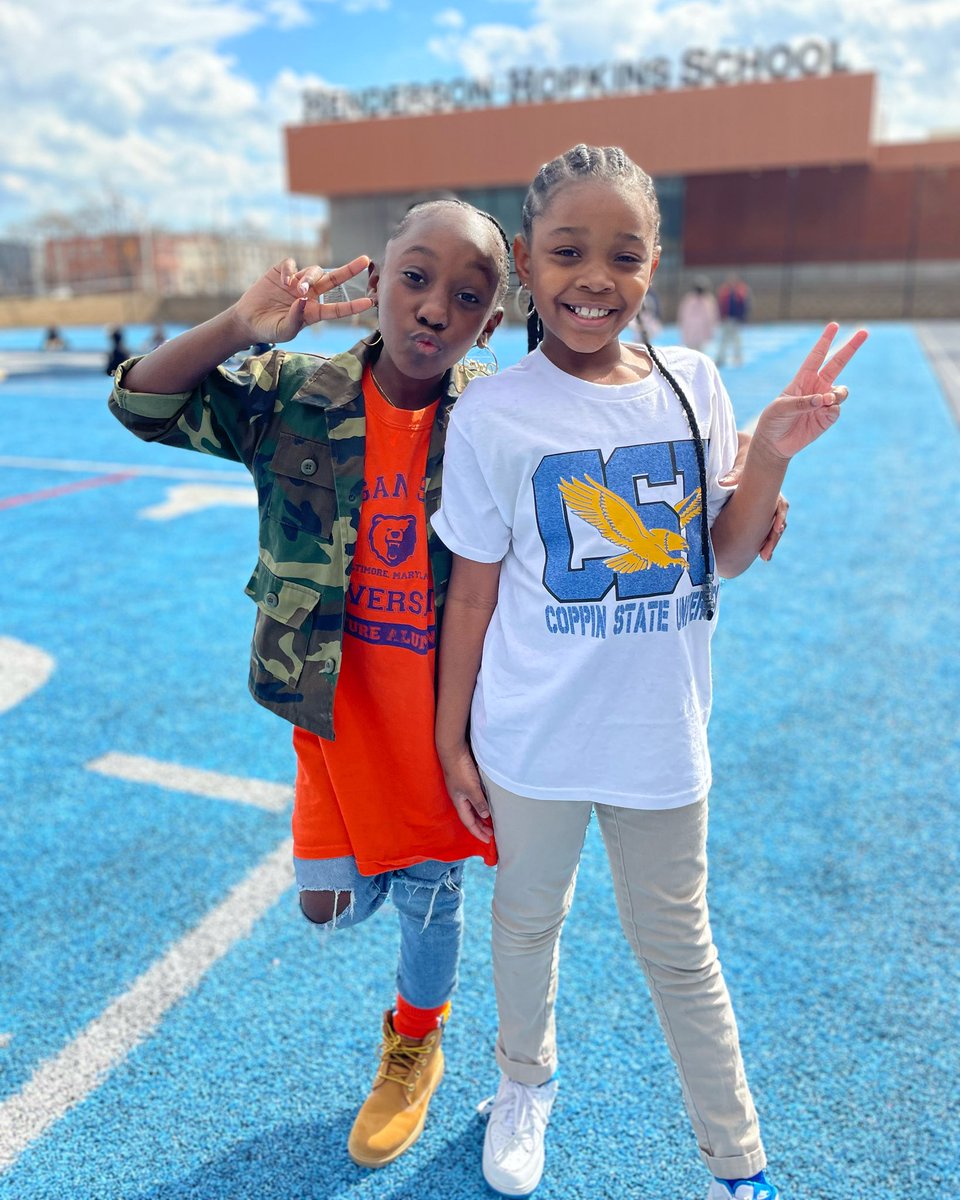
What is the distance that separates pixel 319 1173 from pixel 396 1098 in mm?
200

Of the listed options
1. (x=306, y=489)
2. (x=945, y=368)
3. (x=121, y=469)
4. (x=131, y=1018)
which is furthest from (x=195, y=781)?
(x=945, y=368)

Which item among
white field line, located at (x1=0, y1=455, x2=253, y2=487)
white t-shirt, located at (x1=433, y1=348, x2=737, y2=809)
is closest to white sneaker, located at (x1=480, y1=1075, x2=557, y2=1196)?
white t-shirt, located at (x1=433, y1=348, x2=737, y2=809)

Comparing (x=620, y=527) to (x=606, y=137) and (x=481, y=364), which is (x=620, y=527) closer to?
(x=481, y=364)

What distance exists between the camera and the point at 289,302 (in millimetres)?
1627

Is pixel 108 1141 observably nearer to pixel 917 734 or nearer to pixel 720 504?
pixel 720 504

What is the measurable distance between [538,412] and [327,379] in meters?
0.41

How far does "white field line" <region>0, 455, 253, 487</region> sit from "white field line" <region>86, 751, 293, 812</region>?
5.35 meters

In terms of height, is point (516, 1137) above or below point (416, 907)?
below

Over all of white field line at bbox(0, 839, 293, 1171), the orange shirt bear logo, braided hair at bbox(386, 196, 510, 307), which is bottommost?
white field line at bbox(0, 839, 293, 1171)

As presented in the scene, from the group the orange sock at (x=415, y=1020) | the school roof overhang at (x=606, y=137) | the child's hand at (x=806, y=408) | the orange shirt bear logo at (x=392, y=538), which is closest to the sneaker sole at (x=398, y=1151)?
the orange sock at (x=415, y=1020)

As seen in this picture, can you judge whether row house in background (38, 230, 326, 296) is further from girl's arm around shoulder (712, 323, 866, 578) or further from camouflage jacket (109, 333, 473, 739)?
girl's arm around shoulder (712, 323, 866, 578)

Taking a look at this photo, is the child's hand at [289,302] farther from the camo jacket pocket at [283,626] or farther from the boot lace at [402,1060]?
the boot lace at [402,1060]

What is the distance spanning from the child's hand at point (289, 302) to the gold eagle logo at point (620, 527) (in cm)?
52

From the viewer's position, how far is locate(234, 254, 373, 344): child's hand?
62.6 inches
